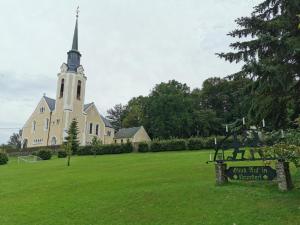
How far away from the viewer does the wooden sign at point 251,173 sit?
32.7 ft

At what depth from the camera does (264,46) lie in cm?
1034

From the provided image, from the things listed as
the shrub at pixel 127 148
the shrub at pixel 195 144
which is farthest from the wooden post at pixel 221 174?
the shrub at pixel 127 148

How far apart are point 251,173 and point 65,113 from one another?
Answer: 4122 cm

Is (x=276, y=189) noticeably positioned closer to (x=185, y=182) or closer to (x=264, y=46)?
(x=185, y=182)

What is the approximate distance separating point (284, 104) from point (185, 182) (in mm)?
4915

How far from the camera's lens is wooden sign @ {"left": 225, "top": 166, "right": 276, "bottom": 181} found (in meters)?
9.96

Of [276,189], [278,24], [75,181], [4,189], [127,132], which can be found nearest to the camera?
[276,189]

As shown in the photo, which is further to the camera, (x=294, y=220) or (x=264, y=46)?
(x=264, y=46)

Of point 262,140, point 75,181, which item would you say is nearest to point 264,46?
point 262,140

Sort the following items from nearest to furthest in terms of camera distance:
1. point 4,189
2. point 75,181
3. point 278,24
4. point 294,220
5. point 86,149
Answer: point 294,220 → point 278,24 → point 4,189 → point 75,181 → point 86,149

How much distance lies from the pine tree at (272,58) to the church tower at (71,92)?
39.8 metres

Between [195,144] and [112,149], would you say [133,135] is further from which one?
[195,144]

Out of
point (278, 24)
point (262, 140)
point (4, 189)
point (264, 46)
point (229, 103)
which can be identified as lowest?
point (4, 189)

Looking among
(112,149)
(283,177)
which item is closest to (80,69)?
(112,149)
